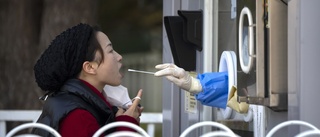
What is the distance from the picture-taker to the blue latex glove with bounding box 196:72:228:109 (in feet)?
12.0

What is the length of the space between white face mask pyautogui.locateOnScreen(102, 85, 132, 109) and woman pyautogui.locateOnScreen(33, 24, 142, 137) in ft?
0.32

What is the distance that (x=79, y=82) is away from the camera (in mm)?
3088

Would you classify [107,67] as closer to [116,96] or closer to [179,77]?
[116,96]

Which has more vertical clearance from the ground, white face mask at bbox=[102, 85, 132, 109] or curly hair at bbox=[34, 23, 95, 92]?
curly hair at bbox=[34, 23, 95, 92]

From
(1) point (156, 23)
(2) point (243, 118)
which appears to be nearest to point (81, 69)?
(2) point (243, 118)

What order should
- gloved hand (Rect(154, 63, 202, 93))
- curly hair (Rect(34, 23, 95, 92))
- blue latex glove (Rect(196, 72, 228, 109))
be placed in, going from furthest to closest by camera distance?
blue latex glove (Rect(196, 72, 228, 109))
gloved hand (Rect(154, 63, 202, 93))
curly hair (Rect(34, 23, 95, 92))

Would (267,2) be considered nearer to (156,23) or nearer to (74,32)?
(74,32)

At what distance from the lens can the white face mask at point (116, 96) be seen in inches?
130

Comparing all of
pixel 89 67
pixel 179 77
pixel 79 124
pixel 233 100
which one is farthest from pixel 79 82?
pixel 233 100

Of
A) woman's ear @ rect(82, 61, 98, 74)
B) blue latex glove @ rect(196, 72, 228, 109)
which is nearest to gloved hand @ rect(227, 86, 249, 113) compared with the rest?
blue latex glove @ rect(196, 72, 228, 109)

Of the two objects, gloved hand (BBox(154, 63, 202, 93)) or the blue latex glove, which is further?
the blue latex glove

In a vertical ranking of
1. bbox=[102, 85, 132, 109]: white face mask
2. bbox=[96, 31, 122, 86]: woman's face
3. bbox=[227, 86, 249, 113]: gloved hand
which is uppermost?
bbox=[96, 31, 122, 86]: woman's face

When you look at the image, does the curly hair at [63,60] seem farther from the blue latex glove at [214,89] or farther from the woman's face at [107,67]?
the blue latex glove at [214,89]

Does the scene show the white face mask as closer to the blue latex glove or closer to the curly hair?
the curly hair
